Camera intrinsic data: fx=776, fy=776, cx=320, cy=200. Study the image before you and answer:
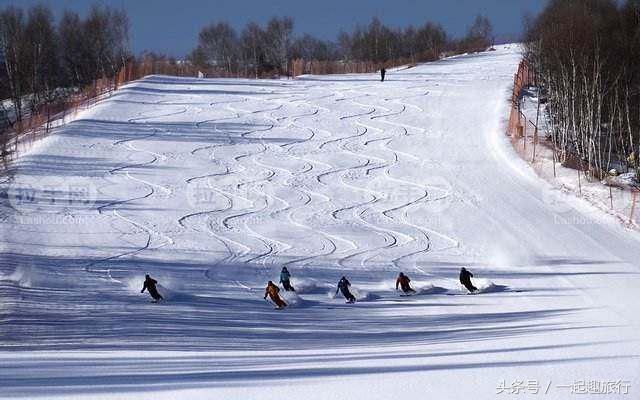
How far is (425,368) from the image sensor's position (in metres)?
10.2

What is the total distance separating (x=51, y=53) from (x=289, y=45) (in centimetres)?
3405

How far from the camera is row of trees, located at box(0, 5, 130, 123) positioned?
1907 inches

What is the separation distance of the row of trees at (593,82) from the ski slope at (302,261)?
8.17ft

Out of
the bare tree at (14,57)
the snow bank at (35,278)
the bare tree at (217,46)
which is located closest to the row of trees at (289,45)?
the bare tree at (217,46)

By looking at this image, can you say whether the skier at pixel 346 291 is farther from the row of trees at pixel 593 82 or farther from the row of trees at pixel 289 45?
the row of trees at pixel 289 45

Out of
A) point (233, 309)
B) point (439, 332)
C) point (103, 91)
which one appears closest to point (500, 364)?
point (439, 332)

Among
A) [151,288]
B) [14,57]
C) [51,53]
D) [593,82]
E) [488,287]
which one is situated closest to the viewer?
[151,288]

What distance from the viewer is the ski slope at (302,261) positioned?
1012cm

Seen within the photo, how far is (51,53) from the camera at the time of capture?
200 ft

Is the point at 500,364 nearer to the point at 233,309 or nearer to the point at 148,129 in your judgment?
the point at 233,309

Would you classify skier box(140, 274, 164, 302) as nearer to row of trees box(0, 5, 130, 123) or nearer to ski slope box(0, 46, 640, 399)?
ski slope box(0, 46, 640, 399)

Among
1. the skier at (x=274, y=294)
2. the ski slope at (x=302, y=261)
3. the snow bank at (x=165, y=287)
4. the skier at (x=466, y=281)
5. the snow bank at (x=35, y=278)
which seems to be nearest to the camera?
the ski slope at (x=302, y=261)

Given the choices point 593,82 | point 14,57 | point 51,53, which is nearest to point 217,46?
point 51,53

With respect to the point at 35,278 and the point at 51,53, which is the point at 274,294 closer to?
the point at 35,278
